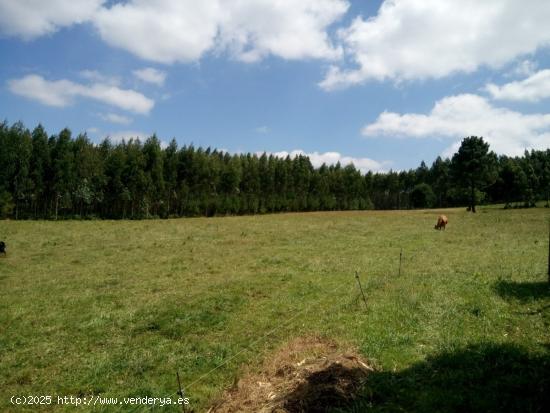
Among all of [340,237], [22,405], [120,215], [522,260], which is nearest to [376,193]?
[120,215]

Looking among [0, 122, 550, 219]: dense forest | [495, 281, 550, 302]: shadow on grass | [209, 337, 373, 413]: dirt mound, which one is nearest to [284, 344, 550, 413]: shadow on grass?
[209, 337, 373, 413]: dirt mound

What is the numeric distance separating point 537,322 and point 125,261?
77.9 feet

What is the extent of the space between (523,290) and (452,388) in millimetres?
9695

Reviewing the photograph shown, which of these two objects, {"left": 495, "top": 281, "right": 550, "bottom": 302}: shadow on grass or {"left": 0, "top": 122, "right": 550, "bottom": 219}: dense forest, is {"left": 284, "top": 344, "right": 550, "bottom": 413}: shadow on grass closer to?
{"left": 495, "top": 281, "right": 550, "bottom": 302}: shadow on grass

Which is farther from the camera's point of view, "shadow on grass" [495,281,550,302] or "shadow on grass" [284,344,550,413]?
"shadow on grass" [495,281,550,302]

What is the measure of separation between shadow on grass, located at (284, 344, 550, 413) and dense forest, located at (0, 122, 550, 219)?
66465 mm

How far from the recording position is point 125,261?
2727 centimetres

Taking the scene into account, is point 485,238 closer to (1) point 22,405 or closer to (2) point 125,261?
(2) point 125,261

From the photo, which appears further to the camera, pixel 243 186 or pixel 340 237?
pixel 243 186

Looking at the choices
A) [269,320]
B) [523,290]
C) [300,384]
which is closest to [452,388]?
[300,384]

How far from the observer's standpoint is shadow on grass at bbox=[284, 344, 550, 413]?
757cm

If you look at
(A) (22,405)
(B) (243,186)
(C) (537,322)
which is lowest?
(A) (22,405)

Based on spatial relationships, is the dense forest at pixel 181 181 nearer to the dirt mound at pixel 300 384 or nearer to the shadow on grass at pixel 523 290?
the shadow on grass at pixel 523 290

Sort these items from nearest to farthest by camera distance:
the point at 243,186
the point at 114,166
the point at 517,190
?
1. the point at 114,166
2. the point at 517,190
3. the point at 243,186
